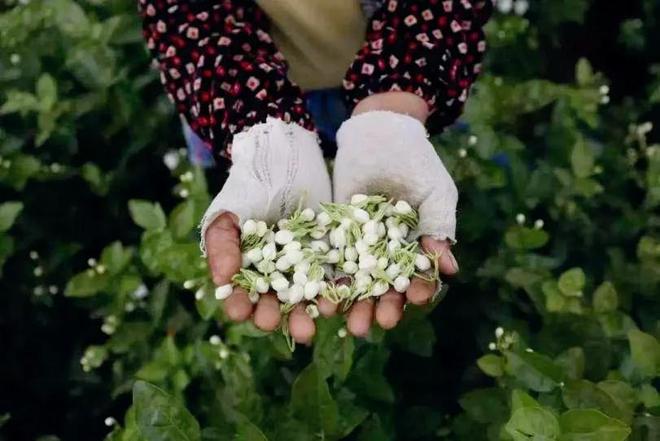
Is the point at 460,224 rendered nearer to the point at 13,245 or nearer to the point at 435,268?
the point at 435,268

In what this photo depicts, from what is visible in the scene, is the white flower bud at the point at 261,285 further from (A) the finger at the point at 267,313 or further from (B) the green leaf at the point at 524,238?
(B) the green leaf at the point at 524,238

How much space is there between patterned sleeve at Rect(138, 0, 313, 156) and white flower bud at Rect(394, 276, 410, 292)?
222 mm

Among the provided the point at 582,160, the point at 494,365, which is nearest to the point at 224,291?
the point at 494,365

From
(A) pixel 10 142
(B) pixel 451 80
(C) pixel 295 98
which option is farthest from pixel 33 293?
(B) pixel 451 80

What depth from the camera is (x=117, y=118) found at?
1433 mm

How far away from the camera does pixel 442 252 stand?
34.5 inches

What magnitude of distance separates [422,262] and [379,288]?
2.0 inches

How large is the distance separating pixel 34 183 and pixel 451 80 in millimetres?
736

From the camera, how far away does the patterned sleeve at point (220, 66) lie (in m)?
0.96

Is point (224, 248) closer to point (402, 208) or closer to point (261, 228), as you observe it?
point (261, 228)

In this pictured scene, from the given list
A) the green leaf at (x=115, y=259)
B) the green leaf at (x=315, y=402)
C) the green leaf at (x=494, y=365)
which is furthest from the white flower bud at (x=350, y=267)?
the green leaf at (x=115, y=259)

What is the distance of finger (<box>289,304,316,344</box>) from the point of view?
849mm

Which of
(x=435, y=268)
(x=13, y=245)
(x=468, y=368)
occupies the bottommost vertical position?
(x=468, y=368)

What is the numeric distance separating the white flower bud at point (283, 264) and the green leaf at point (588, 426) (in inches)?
11.6
